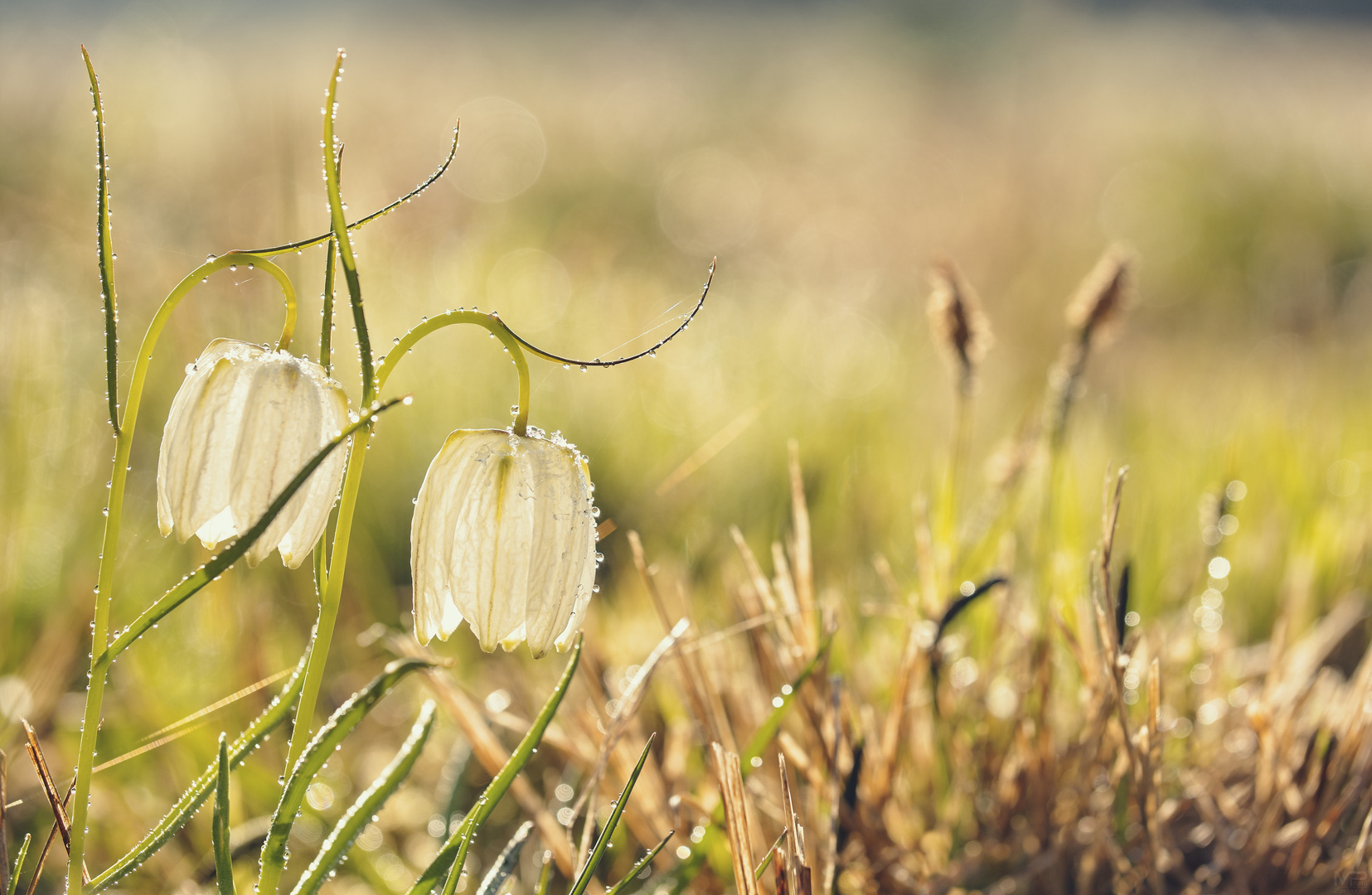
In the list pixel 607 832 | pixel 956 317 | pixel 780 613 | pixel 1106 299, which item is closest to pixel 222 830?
pixel 607 832

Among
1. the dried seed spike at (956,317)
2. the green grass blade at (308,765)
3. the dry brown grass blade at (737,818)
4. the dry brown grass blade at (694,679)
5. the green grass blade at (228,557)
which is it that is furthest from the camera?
the dried seed spike at (956,317)

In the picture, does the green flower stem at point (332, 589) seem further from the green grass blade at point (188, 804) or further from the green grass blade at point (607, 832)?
the green grass blade at point (607, 832)

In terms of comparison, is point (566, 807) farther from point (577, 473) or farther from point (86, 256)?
point (86, 256)

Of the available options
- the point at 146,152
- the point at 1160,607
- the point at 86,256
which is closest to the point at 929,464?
the point at 1160,607

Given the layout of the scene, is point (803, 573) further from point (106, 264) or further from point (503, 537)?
point (106, 264)

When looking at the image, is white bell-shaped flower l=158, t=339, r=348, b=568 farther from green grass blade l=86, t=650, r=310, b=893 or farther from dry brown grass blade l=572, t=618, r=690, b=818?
dry brown grass blade l=572, t=618, r=690, b=818

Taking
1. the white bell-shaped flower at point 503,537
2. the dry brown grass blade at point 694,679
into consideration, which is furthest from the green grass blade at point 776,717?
the white bell-shaped flower at point 503,537
